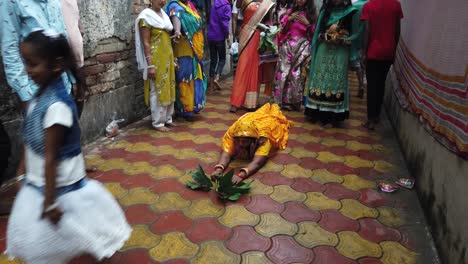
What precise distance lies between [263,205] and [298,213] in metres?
0.29

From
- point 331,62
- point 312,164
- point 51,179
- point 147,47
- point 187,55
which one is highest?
point 147,47

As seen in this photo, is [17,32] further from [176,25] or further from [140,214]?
[176,25]

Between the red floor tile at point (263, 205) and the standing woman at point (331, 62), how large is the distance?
2.17 metres

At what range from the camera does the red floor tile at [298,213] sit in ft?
8.76

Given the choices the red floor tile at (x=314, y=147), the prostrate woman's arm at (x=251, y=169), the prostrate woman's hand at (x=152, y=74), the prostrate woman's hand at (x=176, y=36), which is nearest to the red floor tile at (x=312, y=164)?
the red floor tile at (x=314, y=147)

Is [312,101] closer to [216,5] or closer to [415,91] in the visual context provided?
[415,91]

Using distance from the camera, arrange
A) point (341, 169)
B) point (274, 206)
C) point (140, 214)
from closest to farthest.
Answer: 1. point (140, 214)
2. point (274, 206)
3. point (341, 169)

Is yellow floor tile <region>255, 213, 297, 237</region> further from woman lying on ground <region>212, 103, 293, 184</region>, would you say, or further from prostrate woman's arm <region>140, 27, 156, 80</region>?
prostrate woman's arm <region>140, 27, 156, 80</region>

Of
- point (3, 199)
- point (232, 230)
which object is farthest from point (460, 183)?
point (3, 199)

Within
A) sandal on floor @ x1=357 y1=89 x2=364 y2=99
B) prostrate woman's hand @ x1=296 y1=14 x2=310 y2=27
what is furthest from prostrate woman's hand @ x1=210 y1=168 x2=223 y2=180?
sandal on floor @ x1=357 y1=89 x2=364 y2=99

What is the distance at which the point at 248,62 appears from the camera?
537 cm


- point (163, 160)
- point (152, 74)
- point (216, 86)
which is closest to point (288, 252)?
point (163, 160)

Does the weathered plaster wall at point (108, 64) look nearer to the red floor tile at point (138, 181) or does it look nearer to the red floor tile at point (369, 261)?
the red floor tile at point (138, 181)

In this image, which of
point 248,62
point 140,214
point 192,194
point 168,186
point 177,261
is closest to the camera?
point 177,261
